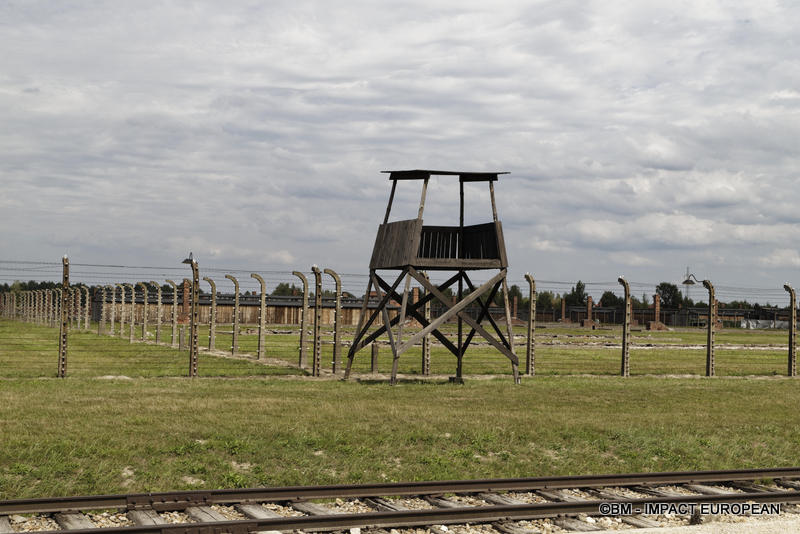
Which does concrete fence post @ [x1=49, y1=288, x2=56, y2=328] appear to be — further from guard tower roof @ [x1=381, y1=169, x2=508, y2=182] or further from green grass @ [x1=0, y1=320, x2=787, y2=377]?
guard tower roof @ [x1=381, y1=169, x2=508, y2=182]

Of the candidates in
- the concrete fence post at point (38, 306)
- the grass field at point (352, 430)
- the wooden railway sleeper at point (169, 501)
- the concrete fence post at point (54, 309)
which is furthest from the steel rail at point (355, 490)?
the concrete fence post at point (38, 306)

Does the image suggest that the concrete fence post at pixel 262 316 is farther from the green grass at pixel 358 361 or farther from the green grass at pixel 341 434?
the green grass at pixel 341 434

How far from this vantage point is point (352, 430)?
14.2 m

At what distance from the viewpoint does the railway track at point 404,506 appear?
924 cm

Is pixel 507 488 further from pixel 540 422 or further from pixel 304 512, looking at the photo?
pixel 540 422

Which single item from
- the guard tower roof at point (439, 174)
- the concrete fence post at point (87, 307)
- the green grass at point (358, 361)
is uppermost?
the guard tower roof at point (439, 174)

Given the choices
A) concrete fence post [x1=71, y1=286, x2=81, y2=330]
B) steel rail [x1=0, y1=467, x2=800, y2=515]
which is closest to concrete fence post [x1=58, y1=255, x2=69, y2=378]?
steel rail [x1=0, y1=467, x2=800, y2=515]

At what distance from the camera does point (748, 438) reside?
15445 mm

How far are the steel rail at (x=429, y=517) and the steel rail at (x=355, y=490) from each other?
975 millimetres

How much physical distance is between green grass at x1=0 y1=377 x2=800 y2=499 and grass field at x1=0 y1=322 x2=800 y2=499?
0.03m

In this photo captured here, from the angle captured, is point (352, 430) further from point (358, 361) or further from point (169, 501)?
point (358, 361)

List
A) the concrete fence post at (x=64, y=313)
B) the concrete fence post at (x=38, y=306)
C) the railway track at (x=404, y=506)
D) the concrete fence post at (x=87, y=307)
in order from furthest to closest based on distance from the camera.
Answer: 1. the concrete fence post at (x=38, y=306)
2. the concrete fence post at (x=87, y=307)
3. the concrete fence post at (x=64, y=313)
4. the railway track at (x=404, y=506)

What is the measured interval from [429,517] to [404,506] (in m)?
0.76

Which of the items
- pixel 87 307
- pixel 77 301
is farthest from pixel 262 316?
pixel 77 301
